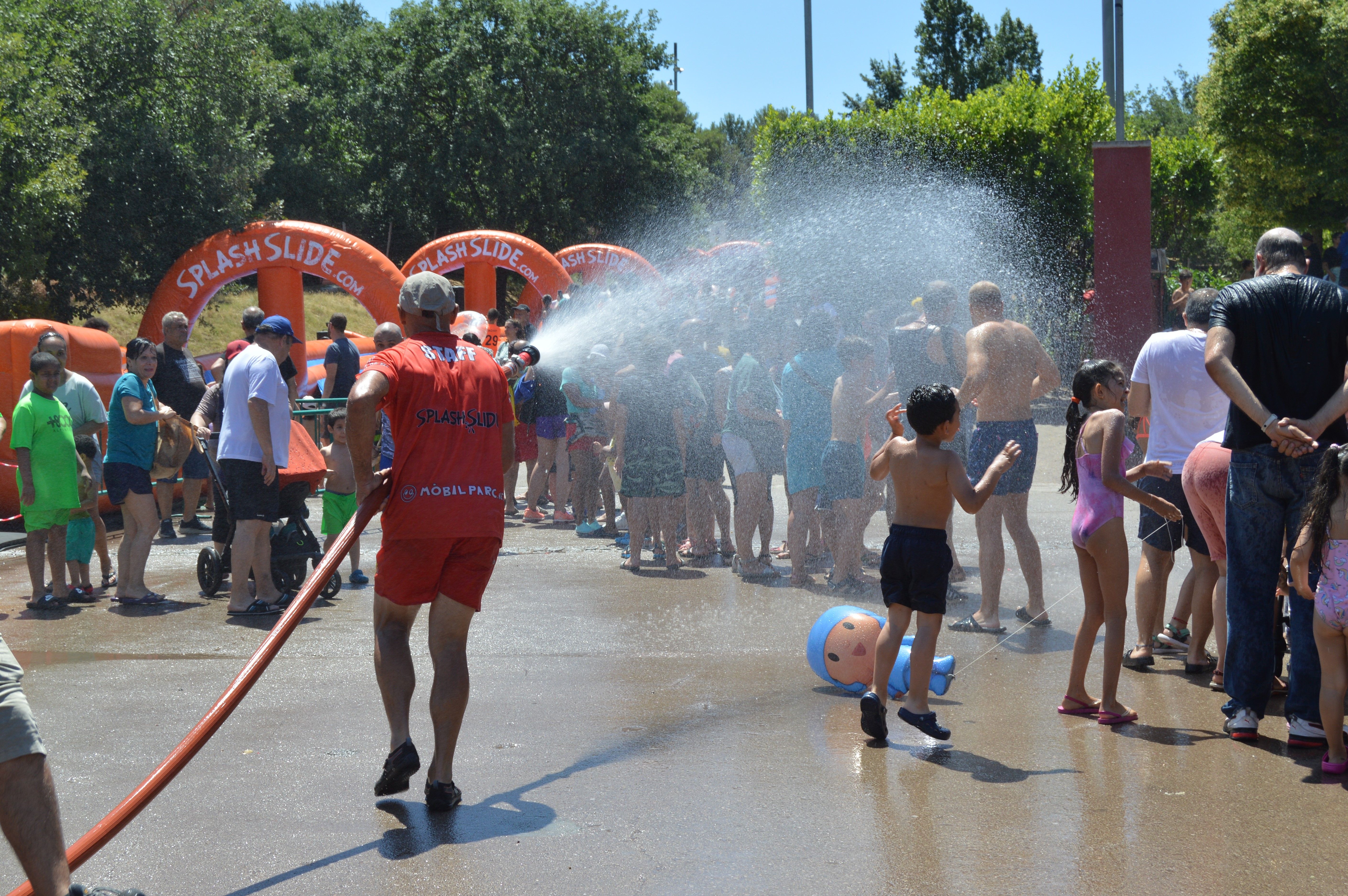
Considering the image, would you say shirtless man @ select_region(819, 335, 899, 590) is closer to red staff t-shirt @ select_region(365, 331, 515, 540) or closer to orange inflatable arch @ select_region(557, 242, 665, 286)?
red staff t-shirt @ select_region(365, 331, 515, 540)

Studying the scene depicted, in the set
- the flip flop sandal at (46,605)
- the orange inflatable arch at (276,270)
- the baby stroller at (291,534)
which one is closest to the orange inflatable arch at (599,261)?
the orange inflatable arch at (276,270)

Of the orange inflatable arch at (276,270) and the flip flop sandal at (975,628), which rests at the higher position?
the orange inflatable arch at (276,270)

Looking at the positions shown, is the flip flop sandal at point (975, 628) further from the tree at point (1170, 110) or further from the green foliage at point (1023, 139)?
the tree at point (1170, 110)

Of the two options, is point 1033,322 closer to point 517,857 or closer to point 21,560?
point 21,560

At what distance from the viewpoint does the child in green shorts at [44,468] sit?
24.7 feet

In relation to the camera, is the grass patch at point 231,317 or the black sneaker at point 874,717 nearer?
the black sneaker at point 874,717

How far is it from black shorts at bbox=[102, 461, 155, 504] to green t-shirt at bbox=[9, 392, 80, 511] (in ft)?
0.90

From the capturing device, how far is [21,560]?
973 cm

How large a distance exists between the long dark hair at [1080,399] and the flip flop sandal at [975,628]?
4.04 ft

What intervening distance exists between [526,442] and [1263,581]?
8.37 meters

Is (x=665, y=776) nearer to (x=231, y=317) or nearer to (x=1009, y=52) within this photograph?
(x=231, y=317)

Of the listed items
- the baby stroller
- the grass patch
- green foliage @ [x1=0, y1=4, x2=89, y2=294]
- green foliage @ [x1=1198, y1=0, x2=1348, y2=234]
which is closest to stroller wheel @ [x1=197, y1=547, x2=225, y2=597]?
the baby stroller

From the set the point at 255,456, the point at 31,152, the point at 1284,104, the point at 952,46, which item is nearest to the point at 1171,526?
the point at 255,456

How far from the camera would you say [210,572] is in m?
8.09
